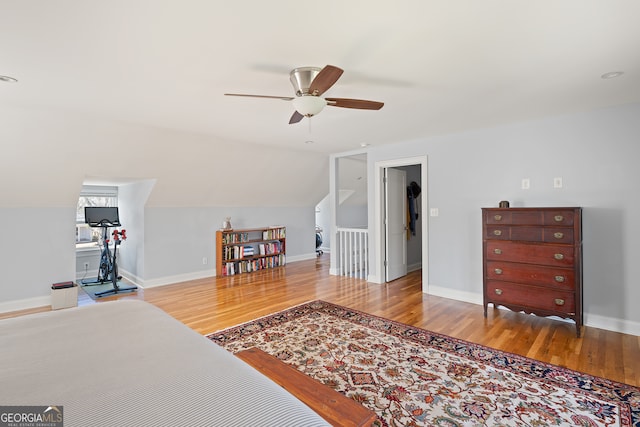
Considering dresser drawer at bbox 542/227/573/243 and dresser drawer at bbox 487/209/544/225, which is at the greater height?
dresser drawer at bbox 487/209/544/225

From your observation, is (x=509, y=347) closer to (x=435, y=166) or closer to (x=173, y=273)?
(x=435, y=166)

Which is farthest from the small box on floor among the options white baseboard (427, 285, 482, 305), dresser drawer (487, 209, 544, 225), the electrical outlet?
the electrical outlet

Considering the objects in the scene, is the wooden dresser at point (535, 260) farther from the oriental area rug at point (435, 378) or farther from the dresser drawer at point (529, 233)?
the oriental area rug at point (435, 378)

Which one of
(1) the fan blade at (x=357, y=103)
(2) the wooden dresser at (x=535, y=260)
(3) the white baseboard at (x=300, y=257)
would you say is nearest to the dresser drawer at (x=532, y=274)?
(2) the wooden dresser at (x=535, y=260)

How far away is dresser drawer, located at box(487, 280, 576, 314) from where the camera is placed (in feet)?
10.3

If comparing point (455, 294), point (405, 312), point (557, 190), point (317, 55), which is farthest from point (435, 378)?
point (557, 190)

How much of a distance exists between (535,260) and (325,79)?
9.69 feet

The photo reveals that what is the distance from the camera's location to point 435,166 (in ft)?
15.1

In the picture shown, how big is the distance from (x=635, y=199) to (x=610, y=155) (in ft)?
1.66

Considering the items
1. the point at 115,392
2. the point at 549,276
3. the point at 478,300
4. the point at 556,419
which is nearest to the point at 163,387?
the point at 115,392

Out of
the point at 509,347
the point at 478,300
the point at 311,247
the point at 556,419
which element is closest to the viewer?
the point at 556,419

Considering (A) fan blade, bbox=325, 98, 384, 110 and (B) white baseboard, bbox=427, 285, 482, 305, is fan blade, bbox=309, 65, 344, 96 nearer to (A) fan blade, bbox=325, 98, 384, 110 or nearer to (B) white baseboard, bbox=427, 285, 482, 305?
(A) fan blade, bbox=325, 98, 384, 110

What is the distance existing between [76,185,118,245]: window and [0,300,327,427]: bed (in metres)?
5.24

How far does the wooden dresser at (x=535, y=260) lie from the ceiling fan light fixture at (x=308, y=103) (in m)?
2.49
